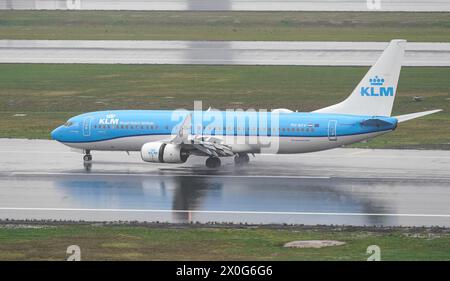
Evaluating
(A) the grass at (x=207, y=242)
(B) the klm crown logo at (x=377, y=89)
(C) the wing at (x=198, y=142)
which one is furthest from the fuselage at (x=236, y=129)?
(A) the grass at (x=207, y=242)

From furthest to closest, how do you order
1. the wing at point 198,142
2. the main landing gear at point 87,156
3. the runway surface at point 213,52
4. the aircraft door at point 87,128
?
the runway surface at point 213,52 < the main landing gear at point 87,156 < the aircraft door at point 87,128 < the wing at point 198,142

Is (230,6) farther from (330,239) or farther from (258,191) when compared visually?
(330,239)

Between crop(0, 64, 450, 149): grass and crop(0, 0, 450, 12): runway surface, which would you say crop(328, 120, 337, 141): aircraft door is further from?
crop(0, 0, 450, 12): runway surface

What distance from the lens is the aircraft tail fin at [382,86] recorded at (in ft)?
180

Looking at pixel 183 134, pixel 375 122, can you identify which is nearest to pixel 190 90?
pixel 183 134

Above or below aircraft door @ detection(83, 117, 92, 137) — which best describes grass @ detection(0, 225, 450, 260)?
below

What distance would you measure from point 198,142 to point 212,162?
2.17 metres

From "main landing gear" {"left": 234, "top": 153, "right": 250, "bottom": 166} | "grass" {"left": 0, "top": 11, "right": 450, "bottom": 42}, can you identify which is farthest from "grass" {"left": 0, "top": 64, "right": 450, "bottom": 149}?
"grass" {"left": 0, "top": 11, "right": 450, "bottom": 42}

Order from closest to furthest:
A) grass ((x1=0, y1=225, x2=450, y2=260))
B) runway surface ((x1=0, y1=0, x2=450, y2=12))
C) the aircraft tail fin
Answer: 1. grass ((x1=0, y1=225, x2=450, y2=260))
2. the aircraft tail fin
3. runway surface ((x1=0, y1=0, x2=450, y2=12))

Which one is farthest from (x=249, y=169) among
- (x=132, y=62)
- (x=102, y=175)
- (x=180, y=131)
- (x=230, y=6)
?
(x=230, y=6)

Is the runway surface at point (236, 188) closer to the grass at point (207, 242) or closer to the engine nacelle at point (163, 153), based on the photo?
the engine nacelle at point (163, 153)

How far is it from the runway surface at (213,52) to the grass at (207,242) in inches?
2230

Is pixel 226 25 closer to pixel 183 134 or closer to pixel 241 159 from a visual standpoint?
pixel 241 159

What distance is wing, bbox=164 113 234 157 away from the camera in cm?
5369
